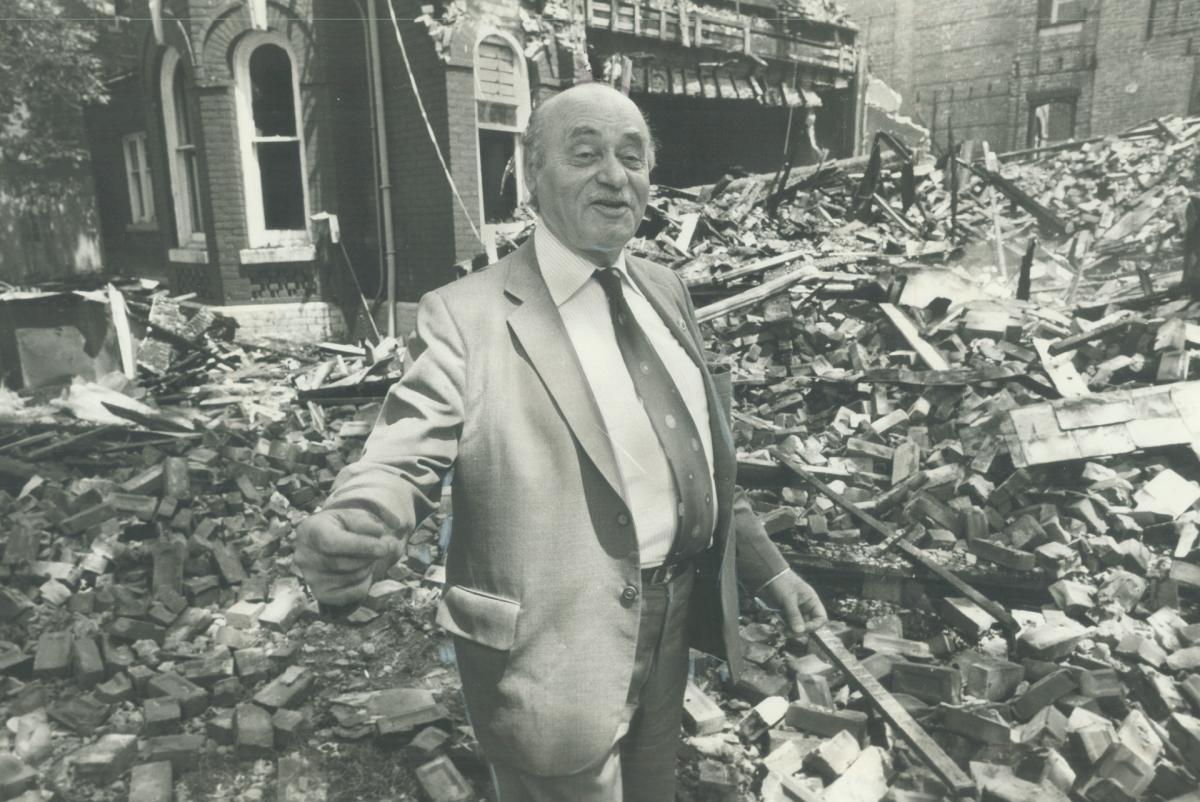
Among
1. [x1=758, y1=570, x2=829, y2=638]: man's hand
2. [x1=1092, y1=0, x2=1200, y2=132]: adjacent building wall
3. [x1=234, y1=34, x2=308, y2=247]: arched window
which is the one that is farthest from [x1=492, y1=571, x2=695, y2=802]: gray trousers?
[x1=1092, y1=0, x2=1200, y2=132]: adjacent building wall

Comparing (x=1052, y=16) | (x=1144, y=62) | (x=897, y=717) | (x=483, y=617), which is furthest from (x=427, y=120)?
(x=1144, y=62)

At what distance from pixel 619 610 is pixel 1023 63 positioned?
18.7 metres

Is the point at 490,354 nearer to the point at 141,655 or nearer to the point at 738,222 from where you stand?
the point at 141,655

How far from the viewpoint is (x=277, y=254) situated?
10.5 meters

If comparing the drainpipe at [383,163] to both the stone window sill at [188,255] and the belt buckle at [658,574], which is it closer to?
the stone window sill at [188,255]

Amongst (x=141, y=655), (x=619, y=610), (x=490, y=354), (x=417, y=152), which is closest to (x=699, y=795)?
(x=619, y=610)

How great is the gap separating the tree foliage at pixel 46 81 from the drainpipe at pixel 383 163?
472cm

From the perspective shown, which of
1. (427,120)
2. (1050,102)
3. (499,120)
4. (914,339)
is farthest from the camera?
(1050,102)

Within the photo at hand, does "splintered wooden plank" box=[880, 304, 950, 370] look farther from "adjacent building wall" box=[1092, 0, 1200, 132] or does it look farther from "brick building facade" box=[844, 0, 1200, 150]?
"adjacent building wall" box=[1092, 0, 1200, 132]

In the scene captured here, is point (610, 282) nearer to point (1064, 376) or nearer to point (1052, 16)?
point (1064, 376)

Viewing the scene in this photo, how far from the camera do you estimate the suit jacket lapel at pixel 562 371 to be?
5.48ft

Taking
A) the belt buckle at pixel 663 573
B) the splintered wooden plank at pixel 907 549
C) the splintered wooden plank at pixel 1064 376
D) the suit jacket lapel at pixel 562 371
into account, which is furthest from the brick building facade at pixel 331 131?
the belt buckle at pixel 663 573

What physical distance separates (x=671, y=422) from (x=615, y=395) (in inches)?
6.2

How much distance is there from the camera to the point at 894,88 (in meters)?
18.0
